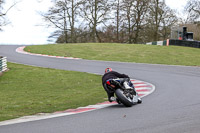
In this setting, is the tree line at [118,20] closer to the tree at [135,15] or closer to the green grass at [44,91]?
the tree at [135,15]

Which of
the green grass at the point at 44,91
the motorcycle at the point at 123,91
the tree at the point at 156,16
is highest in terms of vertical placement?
the tree at the point at 156,16

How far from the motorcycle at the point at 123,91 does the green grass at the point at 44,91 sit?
1.34 m

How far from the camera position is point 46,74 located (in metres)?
18.5

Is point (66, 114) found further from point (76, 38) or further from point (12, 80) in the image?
point (76, 38)

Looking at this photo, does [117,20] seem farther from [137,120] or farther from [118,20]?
[137,120]

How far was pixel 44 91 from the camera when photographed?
13.4 meters

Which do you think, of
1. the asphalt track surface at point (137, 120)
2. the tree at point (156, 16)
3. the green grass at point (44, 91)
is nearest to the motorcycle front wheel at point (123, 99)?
the asphalt track surface at point (137, 120)

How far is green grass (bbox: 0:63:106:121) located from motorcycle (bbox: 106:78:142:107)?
1.34m

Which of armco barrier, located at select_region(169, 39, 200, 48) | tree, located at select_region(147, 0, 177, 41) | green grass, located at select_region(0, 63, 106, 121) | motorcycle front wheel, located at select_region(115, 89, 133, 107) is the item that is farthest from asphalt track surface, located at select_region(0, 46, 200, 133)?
tree, located at select_region(147, 0, 177, 41)

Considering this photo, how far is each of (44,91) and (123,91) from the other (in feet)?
17.8

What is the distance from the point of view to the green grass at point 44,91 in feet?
30.9

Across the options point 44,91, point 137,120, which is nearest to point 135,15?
point 44,91

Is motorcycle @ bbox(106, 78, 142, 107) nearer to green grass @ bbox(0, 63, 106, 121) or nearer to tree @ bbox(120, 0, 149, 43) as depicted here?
green grass @ bbox(0, 63, 106, 121)

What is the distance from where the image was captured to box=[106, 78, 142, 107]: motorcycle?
28.8ft
